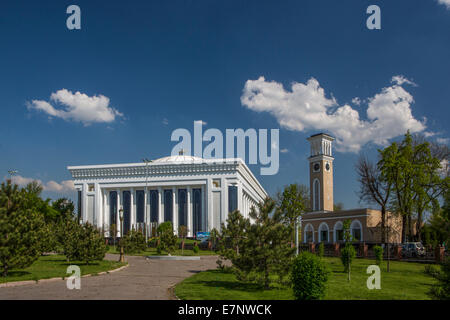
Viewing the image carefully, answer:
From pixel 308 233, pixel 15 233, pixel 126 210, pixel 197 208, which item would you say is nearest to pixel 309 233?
pixel 308 233

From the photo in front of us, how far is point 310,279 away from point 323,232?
152ft

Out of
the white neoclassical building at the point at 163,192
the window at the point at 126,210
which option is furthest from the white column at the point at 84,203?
the window at the point at 126,210

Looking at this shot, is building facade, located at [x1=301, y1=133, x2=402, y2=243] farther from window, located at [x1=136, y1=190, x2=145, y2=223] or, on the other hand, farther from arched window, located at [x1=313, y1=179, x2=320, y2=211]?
window, located at [x1=136, y1=190, x2=145, y2=223]

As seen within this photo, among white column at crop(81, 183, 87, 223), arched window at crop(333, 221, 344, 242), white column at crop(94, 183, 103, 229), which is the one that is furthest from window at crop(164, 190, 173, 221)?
→ arched window at crop(333, 221, 344, 242)

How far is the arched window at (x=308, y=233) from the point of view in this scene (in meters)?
57.6

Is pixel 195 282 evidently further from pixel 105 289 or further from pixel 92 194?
pixel 92 194

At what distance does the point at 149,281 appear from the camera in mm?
16594

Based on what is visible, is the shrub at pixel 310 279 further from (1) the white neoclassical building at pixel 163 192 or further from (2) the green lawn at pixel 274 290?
(1) the white neoclassical building at pixel 163 192

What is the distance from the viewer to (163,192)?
7200 centimetres

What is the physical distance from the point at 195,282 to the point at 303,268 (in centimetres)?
552

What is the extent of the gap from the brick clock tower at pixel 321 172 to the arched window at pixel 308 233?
7355mm
